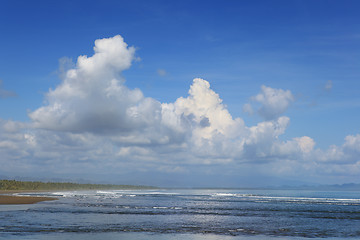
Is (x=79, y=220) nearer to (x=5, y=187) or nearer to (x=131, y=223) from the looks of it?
(x=131, y=223)

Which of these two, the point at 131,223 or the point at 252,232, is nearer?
the point at 252,232

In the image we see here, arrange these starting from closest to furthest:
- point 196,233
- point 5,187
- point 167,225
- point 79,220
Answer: point 196,233, point 167,225, point 79,220, point 5,187

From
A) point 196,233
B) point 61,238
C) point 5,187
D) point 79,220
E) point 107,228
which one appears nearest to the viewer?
point 61,238

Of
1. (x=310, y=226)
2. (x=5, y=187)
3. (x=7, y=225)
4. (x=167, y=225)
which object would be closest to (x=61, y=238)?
(x=7, y=225)

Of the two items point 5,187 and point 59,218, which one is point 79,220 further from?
point 5,187

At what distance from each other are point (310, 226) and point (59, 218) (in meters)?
32.7

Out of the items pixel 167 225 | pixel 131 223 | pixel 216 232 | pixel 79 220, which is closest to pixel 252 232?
pixel 216 232

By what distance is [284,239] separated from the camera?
3734 cm

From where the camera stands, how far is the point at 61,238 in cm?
3528

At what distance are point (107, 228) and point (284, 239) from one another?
753 inches

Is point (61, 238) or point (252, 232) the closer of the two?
point (61, 238)

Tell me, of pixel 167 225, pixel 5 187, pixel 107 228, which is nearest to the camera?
pixel 107 228

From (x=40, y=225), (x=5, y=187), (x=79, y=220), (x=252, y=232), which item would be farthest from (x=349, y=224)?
(x=5, y=187)

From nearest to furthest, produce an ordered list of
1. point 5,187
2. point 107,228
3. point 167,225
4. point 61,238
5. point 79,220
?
point 61,238
point 107,228
point 167,225
point 79,220
point 5,187
